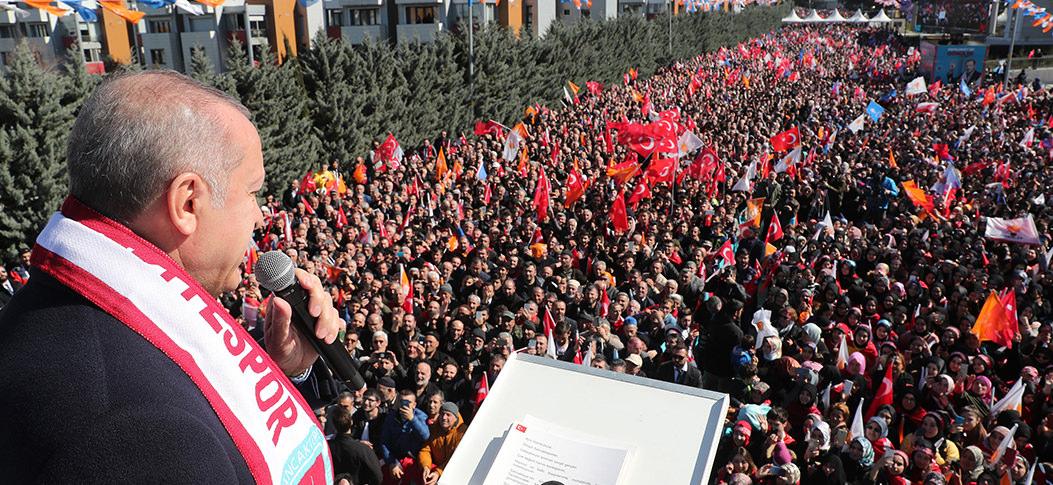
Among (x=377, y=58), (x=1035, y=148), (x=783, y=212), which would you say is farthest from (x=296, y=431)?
(x=1035, y=148)

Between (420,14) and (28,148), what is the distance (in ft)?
125

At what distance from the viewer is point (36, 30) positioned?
3953 centimetres

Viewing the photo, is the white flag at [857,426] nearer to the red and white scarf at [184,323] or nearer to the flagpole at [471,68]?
the red and white scarf at [184,323]

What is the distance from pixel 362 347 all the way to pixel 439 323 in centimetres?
94

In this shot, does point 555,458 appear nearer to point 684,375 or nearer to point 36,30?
point 684,375

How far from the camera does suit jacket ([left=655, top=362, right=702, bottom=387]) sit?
687 cm

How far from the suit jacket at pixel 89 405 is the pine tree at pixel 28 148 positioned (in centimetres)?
1227

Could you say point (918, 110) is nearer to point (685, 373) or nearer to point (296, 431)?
point (685, 373)

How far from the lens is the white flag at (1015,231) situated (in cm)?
1048

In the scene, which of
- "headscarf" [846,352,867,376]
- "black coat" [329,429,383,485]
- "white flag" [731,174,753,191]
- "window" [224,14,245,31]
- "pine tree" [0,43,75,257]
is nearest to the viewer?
"black coat" [329,429,383,485]

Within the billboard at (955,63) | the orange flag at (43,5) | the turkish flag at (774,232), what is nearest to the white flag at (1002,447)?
the turkish flag at (774,232)

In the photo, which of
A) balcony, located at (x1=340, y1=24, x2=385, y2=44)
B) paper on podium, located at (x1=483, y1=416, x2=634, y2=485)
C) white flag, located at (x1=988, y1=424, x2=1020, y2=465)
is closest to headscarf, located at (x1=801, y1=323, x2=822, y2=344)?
white flag, located at (x1=988, y1=424, x2=1020, y2=465)

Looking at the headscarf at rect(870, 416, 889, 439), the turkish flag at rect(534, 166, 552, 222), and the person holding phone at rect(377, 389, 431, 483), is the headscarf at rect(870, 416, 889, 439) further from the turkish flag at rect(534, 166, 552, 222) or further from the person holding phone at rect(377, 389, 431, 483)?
the turkish flag at rect(534, 166, 552, 222)

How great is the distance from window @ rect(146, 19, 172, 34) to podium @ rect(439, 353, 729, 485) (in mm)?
44686
